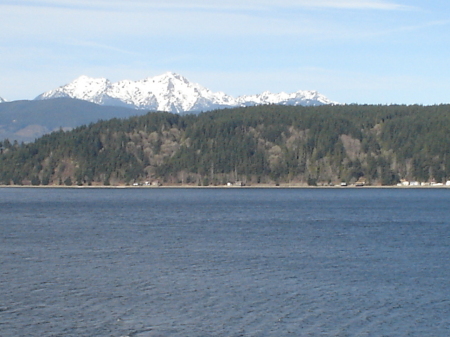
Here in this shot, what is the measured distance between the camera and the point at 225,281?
43312 millimetres

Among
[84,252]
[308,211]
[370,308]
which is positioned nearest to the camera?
[370,308]

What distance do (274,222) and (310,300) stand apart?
5053 centimetres

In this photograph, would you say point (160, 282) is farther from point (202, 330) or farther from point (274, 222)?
point (274, 222)

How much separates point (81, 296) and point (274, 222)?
51.8 m

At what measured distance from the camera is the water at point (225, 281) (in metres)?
32.8

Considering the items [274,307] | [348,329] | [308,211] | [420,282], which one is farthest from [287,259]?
[308,211]

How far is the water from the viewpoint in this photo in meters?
32.8

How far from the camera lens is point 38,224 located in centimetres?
8531

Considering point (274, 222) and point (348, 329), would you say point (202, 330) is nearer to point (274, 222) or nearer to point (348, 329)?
point (348, 329)

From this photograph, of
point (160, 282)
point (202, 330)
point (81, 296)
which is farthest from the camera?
point (160, 282)

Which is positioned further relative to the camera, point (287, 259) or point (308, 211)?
point (308, 211)

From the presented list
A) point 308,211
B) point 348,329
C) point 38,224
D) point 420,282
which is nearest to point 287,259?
point 420,282

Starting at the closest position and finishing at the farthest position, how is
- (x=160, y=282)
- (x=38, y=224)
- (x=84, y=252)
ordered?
(x=160, y=282) → (x=84, y=252) → (x=38, y=224)

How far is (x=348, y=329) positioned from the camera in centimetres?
3209
